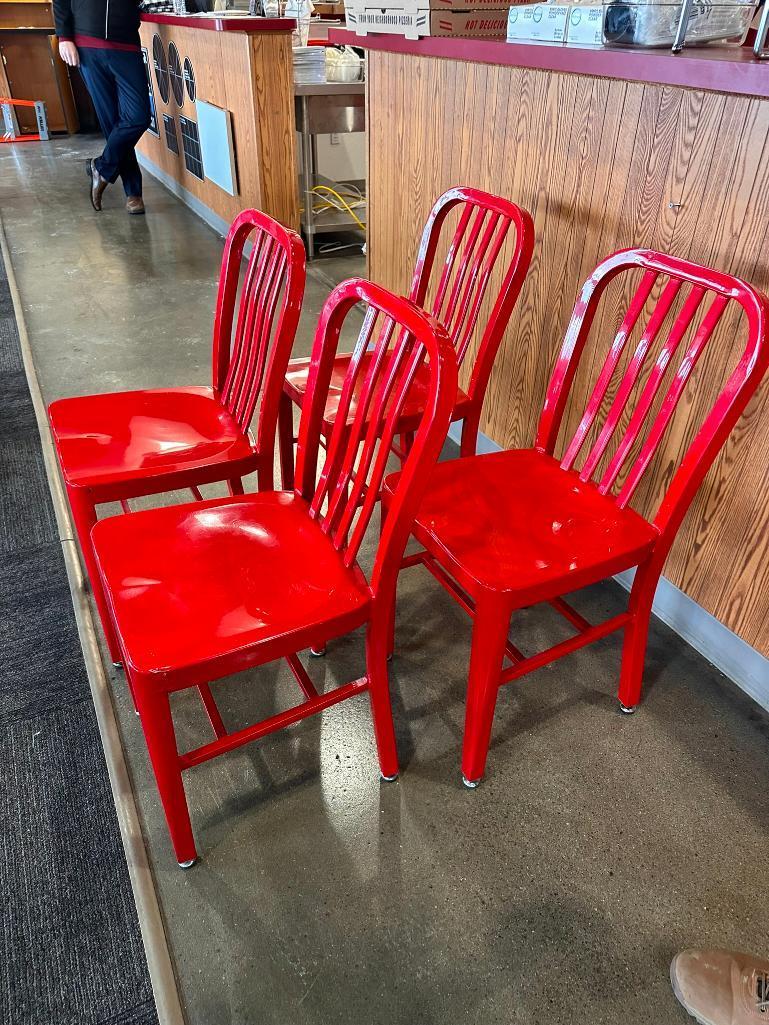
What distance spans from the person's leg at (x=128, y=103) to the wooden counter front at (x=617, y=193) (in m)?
3.06

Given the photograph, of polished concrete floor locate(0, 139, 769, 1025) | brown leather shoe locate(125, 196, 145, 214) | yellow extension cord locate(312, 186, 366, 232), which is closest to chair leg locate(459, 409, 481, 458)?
polished concrete floor locate(0, 139, 769, 1025)

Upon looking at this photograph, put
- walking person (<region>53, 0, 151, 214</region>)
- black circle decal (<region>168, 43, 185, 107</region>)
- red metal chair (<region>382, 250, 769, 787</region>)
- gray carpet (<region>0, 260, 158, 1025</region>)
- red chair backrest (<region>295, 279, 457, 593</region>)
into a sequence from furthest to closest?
1. black circle decal (<region>168, 43, 185, 107</region>)
2. walking person (<region>53, 0, 151, 214</region>)
3. red metal chair (<region>382, 250, 769, 787</region>)
4. gray carpet (<region>0, 260, 158, 1025</region>)
5. red chair backrest (<region>295, 279, 457, 593</region>)

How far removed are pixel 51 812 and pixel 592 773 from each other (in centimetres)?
109

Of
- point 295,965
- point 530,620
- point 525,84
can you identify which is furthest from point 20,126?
point 295,965

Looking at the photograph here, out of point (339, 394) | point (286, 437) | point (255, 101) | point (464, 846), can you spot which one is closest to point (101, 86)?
point (255, 101)

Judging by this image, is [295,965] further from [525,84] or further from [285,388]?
[525,84]

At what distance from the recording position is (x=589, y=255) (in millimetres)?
1791

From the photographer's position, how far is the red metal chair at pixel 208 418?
4.86ft

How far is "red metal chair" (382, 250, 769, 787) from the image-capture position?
1.26m

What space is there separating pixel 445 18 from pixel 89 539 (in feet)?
5.93

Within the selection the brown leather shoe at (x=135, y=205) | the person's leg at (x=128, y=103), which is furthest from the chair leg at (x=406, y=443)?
the brown leather shoe at (x=135, y=205)

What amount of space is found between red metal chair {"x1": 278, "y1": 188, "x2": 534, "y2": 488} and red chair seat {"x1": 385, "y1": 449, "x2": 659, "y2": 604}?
0.29 metres

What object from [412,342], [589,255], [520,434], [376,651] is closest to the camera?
[412,342]

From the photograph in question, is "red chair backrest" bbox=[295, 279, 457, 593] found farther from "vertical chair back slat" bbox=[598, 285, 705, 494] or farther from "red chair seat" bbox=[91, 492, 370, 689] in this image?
"vertical chair back slat" bbox=[598, 285, 705, 494]
